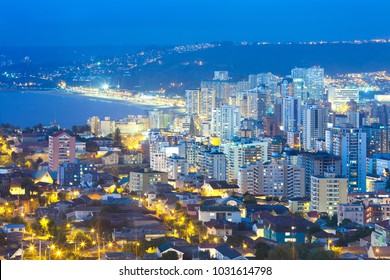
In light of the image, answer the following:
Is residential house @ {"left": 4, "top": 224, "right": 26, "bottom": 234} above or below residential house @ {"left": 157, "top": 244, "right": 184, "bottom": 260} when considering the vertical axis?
below

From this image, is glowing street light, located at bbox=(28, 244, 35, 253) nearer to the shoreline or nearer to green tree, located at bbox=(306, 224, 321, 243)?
green tree, located at bbox=(306, 224, 321, 243)

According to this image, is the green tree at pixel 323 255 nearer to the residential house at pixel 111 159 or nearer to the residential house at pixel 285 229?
the residential house at pixel 285 229

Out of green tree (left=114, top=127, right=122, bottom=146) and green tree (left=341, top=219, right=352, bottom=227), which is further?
green tree (left=114, top=127, right=122, bottom=146)

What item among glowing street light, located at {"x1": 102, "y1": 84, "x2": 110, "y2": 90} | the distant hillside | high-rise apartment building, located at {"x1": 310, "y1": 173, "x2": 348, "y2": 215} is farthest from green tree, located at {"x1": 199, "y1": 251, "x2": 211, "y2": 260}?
glowing street light, located at {"x1": 102, "y1": 84, "x2": 110, "y2": 90}

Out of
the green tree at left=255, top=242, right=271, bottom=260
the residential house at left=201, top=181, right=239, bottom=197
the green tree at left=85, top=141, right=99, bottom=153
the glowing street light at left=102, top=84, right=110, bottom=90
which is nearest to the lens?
the green tree at left=255, top=242, right=271, bottom=260

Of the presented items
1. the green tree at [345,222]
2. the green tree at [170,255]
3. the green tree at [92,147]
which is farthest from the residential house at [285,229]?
the green tree at [92,147]
